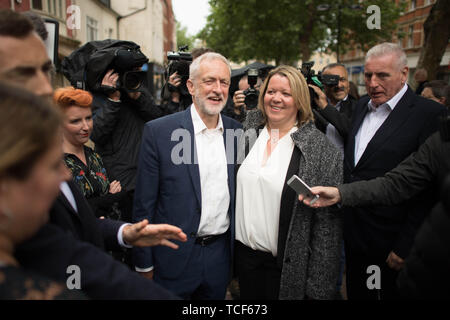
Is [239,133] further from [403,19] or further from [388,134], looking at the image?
[403,19]

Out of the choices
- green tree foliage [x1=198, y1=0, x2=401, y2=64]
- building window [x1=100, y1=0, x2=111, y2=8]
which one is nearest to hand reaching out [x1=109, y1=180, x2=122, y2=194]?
green tree foliage [x1=198, y1=0, x2=401, y2=64]

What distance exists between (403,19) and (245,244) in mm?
31300

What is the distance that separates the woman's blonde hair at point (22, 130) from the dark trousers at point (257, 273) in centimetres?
193

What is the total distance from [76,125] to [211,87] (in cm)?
108

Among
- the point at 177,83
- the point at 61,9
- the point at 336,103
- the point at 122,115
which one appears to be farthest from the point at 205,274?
the point at 61,9

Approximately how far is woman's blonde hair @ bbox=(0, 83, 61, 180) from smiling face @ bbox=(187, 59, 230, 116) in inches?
66.5

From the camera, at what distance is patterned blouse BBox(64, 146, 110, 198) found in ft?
7.64

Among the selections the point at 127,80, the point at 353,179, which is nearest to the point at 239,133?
the point at 353,179

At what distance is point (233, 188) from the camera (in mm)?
2434

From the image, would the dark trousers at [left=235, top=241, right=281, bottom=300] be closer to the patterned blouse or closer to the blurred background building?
the patterned blouse

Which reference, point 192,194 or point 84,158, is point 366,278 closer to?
point 192,194

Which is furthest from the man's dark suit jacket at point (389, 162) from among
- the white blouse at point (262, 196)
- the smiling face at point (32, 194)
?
the smiling face at point (32, 194)

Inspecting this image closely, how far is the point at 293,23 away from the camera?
1786 centimetres

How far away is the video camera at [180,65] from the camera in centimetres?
315
